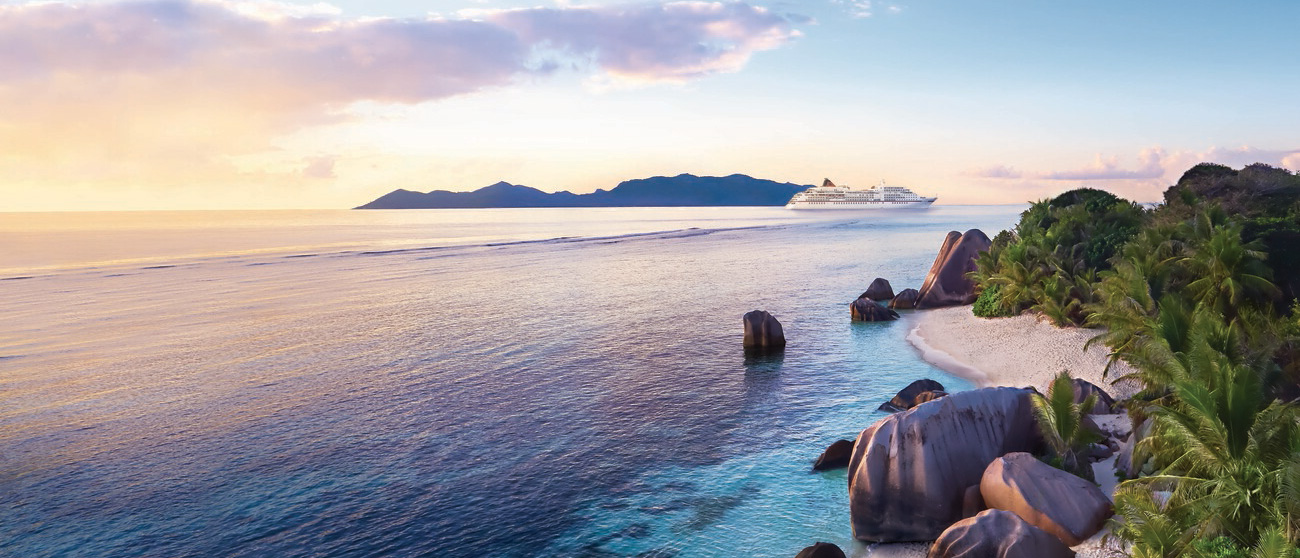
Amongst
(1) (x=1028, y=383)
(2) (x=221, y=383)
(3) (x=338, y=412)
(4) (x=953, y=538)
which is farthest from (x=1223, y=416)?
(2) (x=221, y=383)

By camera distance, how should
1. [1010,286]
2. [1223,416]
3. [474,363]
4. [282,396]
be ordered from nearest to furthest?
[1223,416]
[282,396]
[474,363]
[1010,286]

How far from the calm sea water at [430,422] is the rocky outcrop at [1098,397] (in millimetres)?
5849

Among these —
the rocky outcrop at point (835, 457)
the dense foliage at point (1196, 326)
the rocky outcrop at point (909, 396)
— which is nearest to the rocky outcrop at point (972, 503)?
the dense foliage at point (1196, 326)

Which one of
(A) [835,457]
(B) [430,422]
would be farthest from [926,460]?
(B) [430,422]

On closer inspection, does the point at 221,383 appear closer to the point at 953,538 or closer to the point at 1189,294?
the point at 953,538

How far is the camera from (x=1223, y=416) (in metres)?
11.7

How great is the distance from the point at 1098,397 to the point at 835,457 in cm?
863

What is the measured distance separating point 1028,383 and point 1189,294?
22.1ft

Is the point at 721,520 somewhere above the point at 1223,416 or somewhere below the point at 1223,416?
below

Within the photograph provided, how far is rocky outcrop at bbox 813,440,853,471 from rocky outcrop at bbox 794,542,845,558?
5555 millimetres

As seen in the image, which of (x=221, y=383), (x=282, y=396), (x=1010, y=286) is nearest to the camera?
(x=282, y=396)

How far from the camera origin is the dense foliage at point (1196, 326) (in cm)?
1124

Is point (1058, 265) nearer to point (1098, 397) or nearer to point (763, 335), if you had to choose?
point (763, 335)

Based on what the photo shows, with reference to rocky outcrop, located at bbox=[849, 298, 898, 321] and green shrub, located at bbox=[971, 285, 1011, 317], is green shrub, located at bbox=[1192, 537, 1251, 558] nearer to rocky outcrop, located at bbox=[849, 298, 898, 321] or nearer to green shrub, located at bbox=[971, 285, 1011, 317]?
green shrub, located at bbox=[971, 285, 1011, 317]
